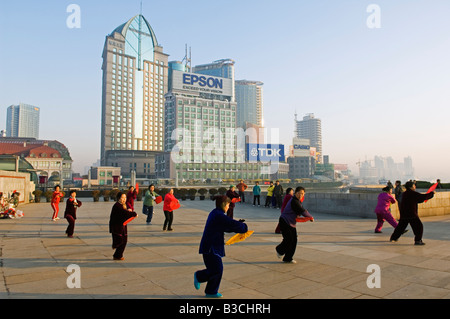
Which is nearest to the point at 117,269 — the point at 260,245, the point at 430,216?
the point at 260,245

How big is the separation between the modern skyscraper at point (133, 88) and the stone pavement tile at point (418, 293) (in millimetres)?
160723

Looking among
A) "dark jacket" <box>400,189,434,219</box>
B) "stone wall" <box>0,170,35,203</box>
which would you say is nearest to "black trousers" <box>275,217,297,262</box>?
"dark jacket" <box>400,189,434,219</box>

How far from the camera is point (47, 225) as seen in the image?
13.5 m

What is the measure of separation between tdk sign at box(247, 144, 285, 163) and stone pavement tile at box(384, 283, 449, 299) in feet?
476

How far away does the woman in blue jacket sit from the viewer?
4.86 metres

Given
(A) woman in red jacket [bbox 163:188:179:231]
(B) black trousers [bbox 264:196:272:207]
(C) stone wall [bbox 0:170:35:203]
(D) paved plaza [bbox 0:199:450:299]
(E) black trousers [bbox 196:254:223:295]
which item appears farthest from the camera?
(B) black trousers [bbox 264:196:272:207]

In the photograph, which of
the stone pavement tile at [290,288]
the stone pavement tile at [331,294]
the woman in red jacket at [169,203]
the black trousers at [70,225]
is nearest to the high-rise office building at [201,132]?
the woman in red jacket at [169,203]

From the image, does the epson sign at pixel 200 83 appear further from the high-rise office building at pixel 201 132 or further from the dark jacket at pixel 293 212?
the dark jacket at pixel 293 212

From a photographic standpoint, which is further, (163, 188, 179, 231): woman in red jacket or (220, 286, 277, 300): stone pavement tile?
(163, 188, 179, 231): woman in red jacket

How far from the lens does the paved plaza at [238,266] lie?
5066mm

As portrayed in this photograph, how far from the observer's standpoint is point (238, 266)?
6809mm

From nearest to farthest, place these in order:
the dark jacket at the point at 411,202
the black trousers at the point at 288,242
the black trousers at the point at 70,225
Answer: the black trousers at the point at 288,242 → the dark jacket at the point at 411,202 → the black trousers at the point at 70,225

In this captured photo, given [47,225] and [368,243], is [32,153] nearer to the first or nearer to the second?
[47,225]

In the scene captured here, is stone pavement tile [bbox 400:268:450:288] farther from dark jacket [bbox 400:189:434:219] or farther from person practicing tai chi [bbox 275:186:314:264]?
dark jacket [bbox 400:189:434:219]
